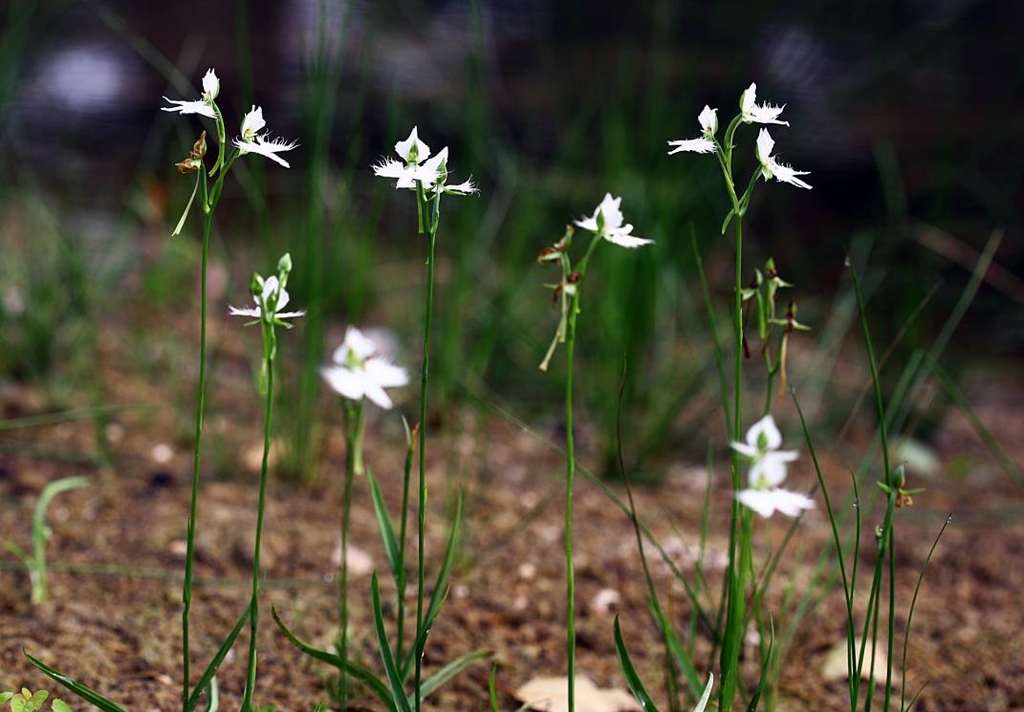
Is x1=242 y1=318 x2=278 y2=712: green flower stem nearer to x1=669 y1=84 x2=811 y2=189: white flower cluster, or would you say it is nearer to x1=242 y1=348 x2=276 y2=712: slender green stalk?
x1=242 y1=348 x2=276 y2=712: slender green stalk

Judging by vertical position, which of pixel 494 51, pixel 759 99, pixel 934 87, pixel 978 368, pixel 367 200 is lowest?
pixel 978 368

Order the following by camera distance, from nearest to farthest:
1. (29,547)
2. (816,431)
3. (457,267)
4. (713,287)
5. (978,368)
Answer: (29,547), (457,267), (816,431), (978,368), (713,287)

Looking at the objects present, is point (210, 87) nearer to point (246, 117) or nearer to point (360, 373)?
point (246, 117)

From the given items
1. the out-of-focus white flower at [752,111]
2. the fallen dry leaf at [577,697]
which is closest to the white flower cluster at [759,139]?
the out-of-focus white flower at [752,111]

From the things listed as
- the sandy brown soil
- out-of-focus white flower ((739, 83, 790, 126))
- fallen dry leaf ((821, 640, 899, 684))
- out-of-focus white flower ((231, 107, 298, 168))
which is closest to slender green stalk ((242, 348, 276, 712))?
out-of-focus white flower ((231, 107, 298, 168))

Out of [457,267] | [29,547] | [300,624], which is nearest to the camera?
[300,624]

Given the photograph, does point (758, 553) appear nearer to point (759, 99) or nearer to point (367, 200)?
point (759, 99)

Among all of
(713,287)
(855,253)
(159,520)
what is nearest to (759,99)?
(855,253)

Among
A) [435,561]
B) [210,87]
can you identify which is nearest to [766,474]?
[210,87]
